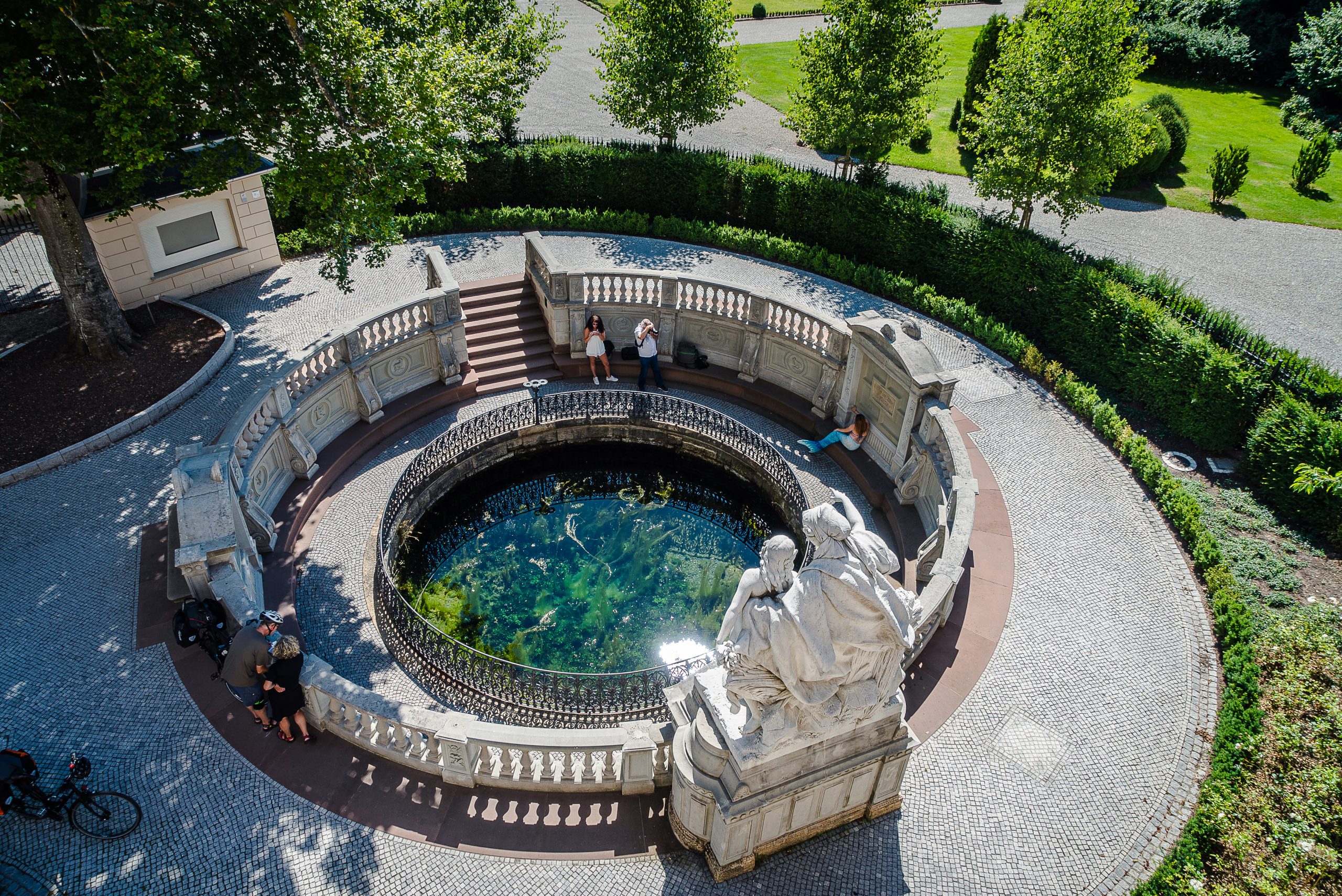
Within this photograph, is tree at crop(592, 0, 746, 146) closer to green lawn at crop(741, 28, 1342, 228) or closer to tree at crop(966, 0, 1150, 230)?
green lawn at crop(741, 28, 1342, 228)

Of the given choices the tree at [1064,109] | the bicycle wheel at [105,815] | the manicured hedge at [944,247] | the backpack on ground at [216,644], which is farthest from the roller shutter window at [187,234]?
the tree at [1064,109]

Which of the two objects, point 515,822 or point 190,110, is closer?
point 515,822

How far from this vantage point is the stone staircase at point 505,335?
2331 centimetres

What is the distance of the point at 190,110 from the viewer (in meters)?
18.4

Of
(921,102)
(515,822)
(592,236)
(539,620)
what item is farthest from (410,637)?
(921,102)

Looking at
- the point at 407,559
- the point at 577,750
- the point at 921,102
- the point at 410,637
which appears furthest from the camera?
the point at 921,102

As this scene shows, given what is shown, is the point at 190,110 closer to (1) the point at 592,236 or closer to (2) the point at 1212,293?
(1) the point at 592,236

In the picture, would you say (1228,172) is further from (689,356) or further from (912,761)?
(912,761)

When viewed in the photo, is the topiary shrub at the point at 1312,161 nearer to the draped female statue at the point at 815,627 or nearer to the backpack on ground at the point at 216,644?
the draped female statue at the point at 815,627

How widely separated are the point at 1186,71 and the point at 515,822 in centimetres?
5798

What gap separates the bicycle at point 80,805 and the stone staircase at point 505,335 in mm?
12712

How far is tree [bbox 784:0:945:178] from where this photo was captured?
28.1 metres

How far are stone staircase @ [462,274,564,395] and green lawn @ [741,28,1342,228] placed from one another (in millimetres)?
17617

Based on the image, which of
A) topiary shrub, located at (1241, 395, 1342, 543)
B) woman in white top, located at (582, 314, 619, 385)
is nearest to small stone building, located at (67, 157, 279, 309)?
woman in white top, located at (582, 314, 619, 385)
